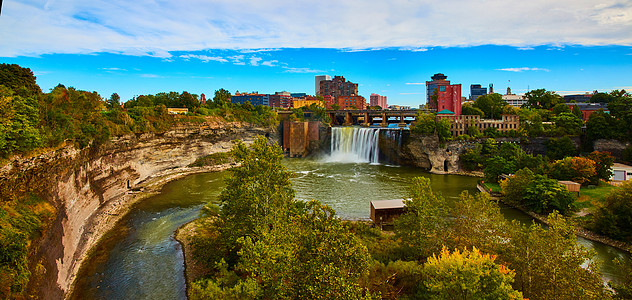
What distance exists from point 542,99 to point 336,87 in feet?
321

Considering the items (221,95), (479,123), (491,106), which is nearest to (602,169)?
(479,123)

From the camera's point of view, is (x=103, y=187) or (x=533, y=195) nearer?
(x=533, y=195)

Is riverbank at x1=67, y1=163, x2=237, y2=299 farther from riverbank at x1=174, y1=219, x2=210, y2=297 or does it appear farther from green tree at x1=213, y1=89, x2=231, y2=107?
green tree at x1=213, y1=89, x2=231, y2=107

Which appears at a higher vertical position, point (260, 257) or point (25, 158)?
point (25, 158)

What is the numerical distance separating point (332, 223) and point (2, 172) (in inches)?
721

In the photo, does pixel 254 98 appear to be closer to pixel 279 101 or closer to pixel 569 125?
pixel 279 101

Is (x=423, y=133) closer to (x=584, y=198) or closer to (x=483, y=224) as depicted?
(x=584, y=198)

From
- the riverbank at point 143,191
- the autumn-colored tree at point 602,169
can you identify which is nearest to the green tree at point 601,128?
the autumn-colored tree at point 602,169

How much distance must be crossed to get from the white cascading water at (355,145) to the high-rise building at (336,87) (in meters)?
94.8

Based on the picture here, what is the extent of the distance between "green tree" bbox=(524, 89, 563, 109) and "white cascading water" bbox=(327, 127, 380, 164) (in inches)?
1509

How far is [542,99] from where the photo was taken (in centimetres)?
7069

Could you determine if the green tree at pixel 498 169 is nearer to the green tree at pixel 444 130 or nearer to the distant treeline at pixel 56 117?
the green tree at pixel 444 130

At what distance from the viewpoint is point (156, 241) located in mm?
24938

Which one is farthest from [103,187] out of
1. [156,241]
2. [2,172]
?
[2,172]
